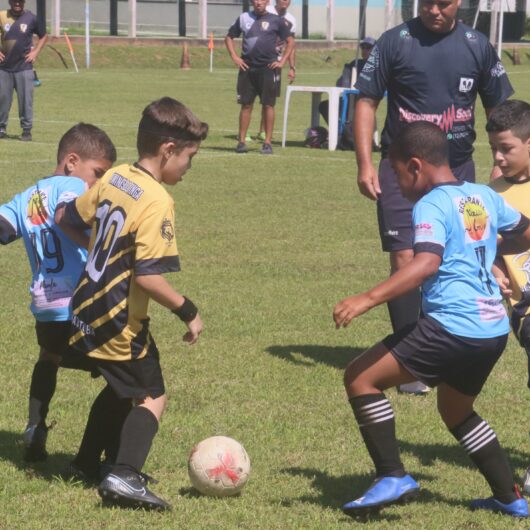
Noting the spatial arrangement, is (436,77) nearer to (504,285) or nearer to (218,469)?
(504,285)

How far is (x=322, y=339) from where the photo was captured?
7.97 m

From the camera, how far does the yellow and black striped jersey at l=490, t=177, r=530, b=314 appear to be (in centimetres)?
542

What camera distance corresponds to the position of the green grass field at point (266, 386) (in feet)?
16.2

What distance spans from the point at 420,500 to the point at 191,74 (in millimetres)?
36185

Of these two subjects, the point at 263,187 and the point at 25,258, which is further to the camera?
the point at 263,187

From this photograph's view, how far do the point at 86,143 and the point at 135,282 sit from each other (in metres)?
0.94

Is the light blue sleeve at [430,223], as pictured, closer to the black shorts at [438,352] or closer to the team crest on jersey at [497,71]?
the black shorts at [438,352]

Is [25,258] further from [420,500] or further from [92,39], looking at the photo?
[92,39]

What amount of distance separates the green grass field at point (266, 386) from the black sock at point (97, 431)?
0.13m

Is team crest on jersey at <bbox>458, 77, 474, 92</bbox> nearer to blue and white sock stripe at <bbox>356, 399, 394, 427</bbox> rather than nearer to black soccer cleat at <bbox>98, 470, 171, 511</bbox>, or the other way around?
blue and white sock stripe at <bbox>356, 399, 394, 427</bbox>

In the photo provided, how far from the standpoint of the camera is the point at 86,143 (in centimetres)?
540

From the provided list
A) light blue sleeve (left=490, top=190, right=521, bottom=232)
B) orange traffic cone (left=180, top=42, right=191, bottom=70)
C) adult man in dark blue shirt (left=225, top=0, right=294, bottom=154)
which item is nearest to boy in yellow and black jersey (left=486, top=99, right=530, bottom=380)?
light blue sleeve (left=490, top=190, right=521, bottom=232)

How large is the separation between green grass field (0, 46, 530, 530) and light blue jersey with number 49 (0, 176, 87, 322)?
2.47 ft

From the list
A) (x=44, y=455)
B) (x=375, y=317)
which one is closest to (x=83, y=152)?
(x=44, y=455)
